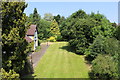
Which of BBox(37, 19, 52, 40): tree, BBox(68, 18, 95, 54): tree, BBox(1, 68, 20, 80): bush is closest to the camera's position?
BBox(1, 68, 20, 80): bush

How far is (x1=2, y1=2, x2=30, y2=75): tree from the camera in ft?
36.2

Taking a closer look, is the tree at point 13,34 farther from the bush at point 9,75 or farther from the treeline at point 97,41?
the treeline at point 97,41

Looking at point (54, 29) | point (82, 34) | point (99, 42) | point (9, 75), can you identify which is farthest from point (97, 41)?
point (54, 29)

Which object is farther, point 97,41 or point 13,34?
point 97,41

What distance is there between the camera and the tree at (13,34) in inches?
434

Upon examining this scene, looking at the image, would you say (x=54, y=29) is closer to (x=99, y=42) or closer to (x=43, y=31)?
→ (x=43, y=31)

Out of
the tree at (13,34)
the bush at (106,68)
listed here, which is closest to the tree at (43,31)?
the bush at (106,68)

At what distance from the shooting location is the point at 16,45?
11.7 m

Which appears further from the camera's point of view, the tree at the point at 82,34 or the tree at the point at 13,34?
the tree at the point at 82,34

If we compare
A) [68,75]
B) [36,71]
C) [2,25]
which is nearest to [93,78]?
[68,75]

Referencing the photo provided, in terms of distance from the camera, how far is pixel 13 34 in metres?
11.1

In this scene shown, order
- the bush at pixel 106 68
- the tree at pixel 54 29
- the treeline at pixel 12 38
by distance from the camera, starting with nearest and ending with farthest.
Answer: the treeline at pixel 12 38
the bush at pixel 106 68
the tree at pixel 54 29

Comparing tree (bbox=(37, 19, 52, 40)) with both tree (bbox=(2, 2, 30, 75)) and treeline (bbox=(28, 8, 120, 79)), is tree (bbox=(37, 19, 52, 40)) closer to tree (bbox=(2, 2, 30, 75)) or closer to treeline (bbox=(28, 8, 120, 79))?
treeline (bbox=(28, 8, 120, 79))

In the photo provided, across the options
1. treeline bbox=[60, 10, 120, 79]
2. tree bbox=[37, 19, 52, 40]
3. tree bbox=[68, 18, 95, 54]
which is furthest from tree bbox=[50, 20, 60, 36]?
tree bbox=[68, 18, 95, 54]
